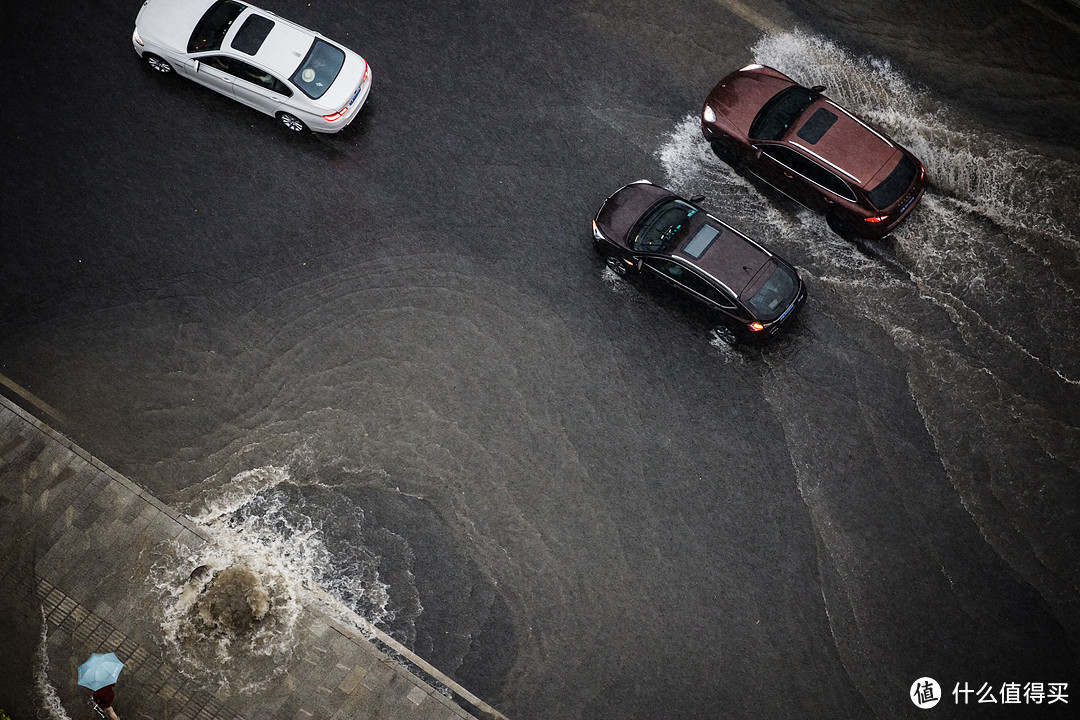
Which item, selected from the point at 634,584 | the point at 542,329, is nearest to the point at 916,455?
the point at 634,584

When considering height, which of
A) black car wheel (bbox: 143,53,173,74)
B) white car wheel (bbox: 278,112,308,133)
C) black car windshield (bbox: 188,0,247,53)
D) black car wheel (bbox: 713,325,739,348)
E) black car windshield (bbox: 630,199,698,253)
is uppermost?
black car windshield (bbox: 630,199,698,253)

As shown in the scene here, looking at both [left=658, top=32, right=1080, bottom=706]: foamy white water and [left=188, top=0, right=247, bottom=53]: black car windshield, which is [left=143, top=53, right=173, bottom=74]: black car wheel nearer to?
[left=188, top=0, right=247, bottom=53]: black car windshield

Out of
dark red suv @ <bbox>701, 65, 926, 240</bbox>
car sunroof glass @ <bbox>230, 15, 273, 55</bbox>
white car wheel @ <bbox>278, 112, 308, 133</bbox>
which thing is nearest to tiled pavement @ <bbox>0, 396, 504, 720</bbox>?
white car wheel @ <bbox>278, 112, 308, 133</bbox>

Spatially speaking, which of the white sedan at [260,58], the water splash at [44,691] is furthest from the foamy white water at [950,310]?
the water splash at [44,691]

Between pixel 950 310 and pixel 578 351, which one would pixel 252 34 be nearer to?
pixel 578 351

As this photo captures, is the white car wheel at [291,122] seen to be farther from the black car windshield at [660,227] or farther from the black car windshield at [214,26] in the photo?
the black car windshield at [660,227]

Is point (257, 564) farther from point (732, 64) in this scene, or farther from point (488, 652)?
point (732, 64)

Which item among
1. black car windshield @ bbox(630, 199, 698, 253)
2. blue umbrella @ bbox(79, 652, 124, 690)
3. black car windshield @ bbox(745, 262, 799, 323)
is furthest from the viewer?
black car windshield @ bbox(630, 199, 698, 253)
